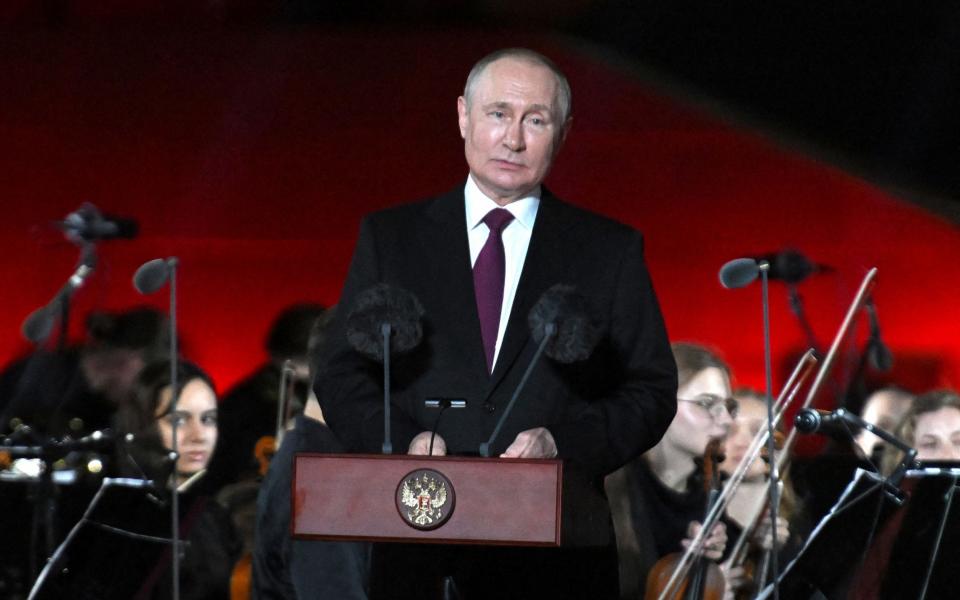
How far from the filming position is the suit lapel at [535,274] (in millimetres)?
2240

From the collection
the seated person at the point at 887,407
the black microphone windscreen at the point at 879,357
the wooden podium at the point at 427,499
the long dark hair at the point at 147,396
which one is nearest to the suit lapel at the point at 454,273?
the wooden podium at the point at 427,499

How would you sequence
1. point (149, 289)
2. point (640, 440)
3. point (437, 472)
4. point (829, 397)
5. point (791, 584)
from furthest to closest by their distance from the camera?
1. point (829, 397)
2. point (149, 289)
3. point (791, 584)
4. point (640, 440)
5. point (437, 472)

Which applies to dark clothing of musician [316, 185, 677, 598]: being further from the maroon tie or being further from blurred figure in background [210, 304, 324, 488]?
blurred figure in background [210, 304, 324, 488]

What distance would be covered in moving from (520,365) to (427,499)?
0.40 meters

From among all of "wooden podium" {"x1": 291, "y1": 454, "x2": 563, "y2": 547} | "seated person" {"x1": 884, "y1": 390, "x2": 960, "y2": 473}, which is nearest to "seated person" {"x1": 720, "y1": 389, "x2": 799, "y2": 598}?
"seated person" {"x1": 884, "y1": 390, "x2": 960, "y2": 473}

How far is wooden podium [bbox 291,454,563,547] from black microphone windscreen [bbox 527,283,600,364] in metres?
0.25

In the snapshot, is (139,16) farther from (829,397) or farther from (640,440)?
(640,440)

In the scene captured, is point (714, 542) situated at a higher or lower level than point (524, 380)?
lower

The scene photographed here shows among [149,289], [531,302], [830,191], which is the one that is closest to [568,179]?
[830,191]

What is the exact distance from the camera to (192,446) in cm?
517

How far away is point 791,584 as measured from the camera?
149 inches

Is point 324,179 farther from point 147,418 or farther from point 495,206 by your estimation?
point 495,206

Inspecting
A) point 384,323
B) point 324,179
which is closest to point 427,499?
point 384,323

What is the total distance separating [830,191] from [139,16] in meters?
2.79
